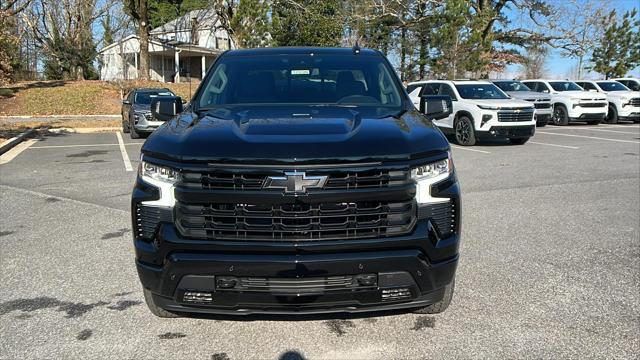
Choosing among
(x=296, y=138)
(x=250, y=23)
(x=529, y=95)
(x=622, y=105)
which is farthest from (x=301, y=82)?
(x=250, y=23)

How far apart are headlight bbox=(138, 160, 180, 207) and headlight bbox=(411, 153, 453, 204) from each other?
1.32m

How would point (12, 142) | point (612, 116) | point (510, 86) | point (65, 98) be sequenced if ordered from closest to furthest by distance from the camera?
point (12, 142) < point (510, 86) < point (612, 116) < point (65, 98)

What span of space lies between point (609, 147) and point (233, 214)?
13422 millimetres

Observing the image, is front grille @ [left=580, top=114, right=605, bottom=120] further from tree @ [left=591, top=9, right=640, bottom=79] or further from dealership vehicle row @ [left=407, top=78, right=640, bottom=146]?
tree @ [left=591, top=9, right=640, bottom=79]

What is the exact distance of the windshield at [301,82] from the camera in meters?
4.20

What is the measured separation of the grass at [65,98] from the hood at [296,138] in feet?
80.6

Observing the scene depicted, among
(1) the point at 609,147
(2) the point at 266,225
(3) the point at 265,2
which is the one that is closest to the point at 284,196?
(2) the point at 266,225

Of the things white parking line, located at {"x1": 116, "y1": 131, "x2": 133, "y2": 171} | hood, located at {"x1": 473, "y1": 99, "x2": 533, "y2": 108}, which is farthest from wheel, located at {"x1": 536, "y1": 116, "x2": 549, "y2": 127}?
white parking line, located at {"x1": 116, "y1": 131, "x2": 133, "y2": 171}

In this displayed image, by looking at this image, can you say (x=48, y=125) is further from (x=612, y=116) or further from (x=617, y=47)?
(x=617, y=47)

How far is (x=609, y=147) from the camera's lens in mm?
13742

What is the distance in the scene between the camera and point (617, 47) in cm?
3497

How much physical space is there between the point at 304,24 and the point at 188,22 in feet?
62.8

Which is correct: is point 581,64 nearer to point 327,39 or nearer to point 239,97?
point 327,39

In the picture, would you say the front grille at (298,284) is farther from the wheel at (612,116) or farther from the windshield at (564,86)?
the wheel at (612,116)
